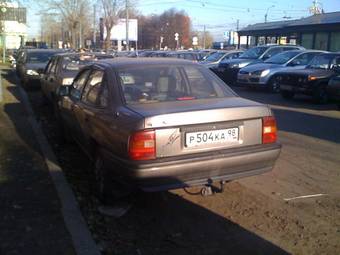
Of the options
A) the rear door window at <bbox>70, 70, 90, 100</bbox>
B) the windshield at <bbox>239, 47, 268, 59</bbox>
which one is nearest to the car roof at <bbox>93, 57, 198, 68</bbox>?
the rear door window at <bbox>70, 70, 90, 100</bbox>

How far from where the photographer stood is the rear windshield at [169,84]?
5.15 meters

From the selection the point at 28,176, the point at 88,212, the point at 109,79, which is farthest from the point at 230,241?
the point at 28,176

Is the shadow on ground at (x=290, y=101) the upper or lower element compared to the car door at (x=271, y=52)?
lower

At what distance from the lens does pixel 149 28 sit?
108125mm

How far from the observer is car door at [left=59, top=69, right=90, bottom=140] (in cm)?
653

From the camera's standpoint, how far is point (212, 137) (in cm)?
467

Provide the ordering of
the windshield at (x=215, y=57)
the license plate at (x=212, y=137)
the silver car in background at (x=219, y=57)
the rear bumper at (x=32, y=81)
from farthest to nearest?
the windshield at (x=215, y=57) < the silver car in background at (x=219, y=57) < the rear bumper at (x=32, y=81) < the license plate at (x=212, y=137)

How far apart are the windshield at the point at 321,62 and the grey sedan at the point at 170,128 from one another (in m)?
10.9

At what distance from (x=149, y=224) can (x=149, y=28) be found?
4172 inches

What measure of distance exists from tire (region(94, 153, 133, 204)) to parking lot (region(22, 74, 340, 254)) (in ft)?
0.57

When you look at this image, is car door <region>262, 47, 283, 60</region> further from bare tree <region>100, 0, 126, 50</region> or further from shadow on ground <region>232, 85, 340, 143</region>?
bare tree <region>100, 0, 126, 50</region>

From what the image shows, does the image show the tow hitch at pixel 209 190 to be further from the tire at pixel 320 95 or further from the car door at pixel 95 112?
the tire at pixel 320 95

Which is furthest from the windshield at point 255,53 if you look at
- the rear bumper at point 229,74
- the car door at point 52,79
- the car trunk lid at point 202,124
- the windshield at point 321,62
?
the car trunk lid at point 202,124

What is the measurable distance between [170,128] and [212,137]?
1.55 feet
